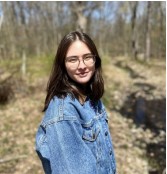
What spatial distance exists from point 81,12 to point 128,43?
31655 millimetres

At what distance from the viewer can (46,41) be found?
4088cm

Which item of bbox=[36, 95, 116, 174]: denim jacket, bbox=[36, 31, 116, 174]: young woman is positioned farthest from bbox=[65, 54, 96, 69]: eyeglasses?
bbox=[36, 95, 116, 174]: denim jacket

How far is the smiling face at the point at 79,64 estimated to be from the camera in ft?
6.38

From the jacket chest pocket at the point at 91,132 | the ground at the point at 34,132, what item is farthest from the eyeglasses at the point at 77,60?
the ground at the point at 34,132

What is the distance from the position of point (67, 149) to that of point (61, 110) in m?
0.22

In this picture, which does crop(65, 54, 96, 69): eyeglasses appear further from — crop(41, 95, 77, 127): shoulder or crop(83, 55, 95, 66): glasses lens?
crop(41, 95, 77, 127): shoulder

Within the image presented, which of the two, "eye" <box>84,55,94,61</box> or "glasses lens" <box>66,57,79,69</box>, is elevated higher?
"eye" <box>84,55,94,61</box>

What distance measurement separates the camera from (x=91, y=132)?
1.91 m

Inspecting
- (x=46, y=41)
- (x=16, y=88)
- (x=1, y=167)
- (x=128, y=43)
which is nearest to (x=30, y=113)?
(x=16, y=88)

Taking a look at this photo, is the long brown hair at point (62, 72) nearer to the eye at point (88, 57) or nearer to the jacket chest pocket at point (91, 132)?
the eye at point (88, 57)

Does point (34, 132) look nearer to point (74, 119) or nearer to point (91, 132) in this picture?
point (91, 132)

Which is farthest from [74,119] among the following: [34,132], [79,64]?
[34,132]

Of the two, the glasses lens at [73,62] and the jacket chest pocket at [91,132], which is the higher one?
the glasses lens at [73,62]

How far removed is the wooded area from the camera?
27919 millimetres
